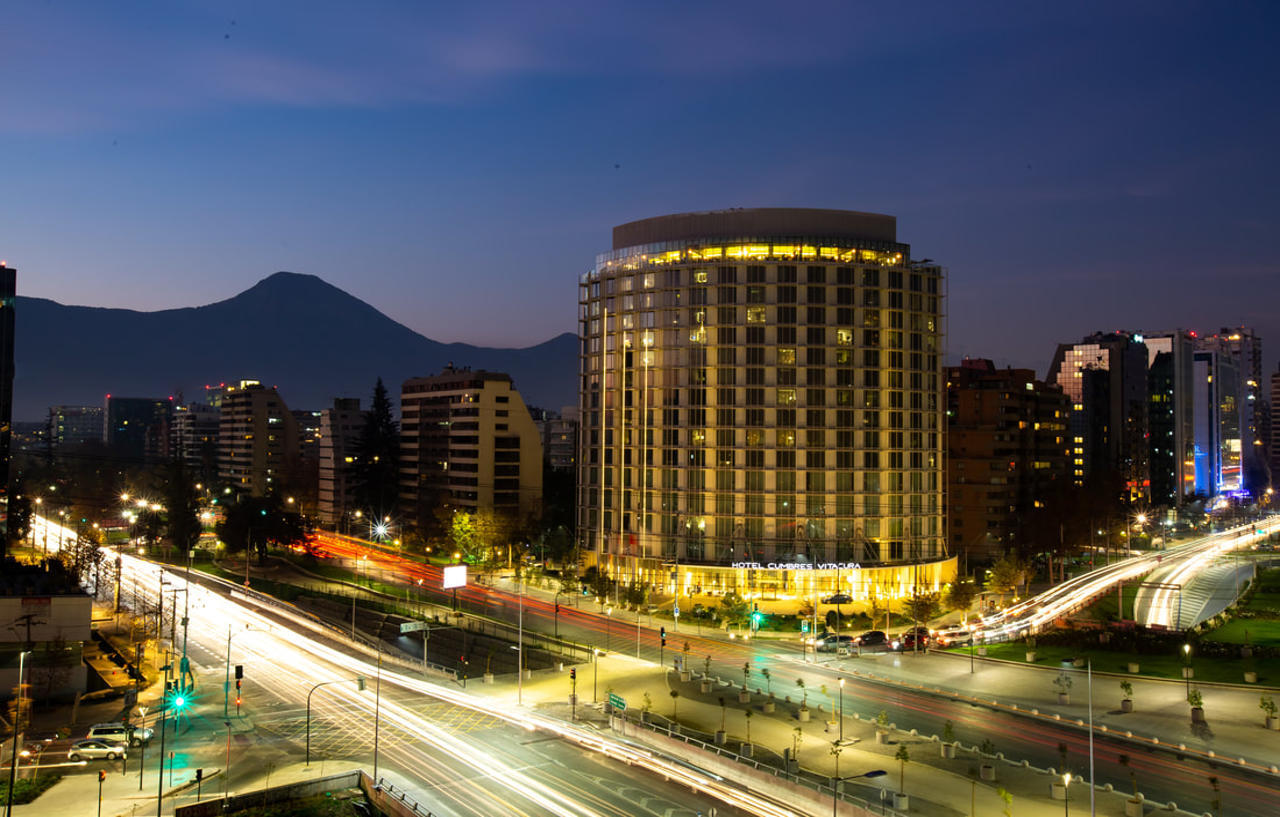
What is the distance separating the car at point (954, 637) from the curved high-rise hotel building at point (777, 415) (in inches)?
751

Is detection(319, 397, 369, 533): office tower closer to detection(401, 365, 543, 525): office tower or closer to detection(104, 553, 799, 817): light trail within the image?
detection(401, 365, 543, 525): office tower

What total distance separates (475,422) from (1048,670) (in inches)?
4062

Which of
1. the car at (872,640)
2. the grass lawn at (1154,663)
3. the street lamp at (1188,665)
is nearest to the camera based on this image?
the street lamp at (1188,665)

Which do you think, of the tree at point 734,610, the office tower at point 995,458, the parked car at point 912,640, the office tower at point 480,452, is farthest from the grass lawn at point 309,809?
the office tower at point 995,458

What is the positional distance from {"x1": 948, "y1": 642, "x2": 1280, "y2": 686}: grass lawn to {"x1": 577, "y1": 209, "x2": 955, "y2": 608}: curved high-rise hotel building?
1186 inches

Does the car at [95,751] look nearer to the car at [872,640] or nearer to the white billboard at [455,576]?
the white billboard at [455,576]

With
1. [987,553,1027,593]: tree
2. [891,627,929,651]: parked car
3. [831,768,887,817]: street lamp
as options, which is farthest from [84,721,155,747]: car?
[987,553,1027,593]: tree

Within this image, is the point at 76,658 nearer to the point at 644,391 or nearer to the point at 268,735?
the point at 268,735

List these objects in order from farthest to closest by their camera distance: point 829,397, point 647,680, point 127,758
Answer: point 829,397, point 647,680, point 127,758

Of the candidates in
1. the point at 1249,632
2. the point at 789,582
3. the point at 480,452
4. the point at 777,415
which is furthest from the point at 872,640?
the point at 480,452

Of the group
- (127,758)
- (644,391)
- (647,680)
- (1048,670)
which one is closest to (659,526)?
(644,391)

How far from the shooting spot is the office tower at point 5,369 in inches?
4053

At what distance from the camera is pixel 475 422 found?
509ft

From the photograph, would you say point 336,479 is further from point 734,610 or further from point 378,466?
point 734,610
